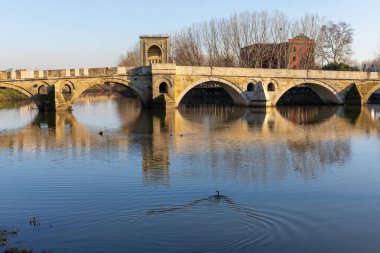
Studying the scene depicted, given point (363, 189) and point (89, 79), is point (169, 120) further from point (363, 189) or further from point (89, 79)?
point (363, 189)

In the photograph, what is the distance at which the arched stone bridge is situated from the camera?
26875 mm

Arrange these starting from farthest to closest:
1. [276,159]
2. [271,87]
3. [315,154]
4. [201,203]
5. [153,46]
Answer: [153,46]
[271,87]
[315,154]
[276,159]
[201,203]

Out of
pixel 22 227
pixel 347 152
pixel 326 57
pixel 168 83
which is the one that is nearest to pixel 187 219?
pixel 22 227

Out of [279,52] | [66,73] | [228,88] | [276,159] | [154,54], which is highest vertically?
[279,52]

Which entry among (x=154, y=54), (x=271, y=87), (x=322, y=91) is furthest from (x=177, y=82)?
(x=322, y=91)

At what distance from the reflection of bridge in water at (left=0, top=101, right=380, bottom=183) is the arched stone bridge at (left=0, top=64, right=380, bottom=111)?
16.2 feet

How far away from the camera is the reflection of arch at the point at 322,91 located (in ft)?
105

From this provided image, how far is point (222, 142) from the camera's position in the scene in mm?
14477

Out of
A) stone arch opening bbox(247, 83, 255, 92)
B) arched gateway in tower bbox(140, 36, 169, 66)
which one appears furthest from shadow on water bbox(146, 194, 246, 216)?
arched gateway in tower bbox(140, 36, 169, 66)

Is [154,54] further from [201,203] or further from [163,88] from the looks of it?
[201,203]

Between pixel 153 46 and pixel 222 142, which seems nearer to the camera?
pixel 222 142

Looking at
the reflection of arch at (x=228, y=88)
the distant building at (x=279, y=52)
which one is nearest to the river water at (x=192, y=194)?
the reflection of arch at (x=228, y=88)

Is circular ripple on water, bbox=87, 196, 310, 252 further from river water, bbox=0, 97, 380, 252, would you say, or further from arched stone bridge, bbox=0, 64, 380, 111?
arched stone bridge, bbox=0, 64, 380, 111

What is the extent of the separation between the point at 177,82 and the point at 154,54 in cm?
608
